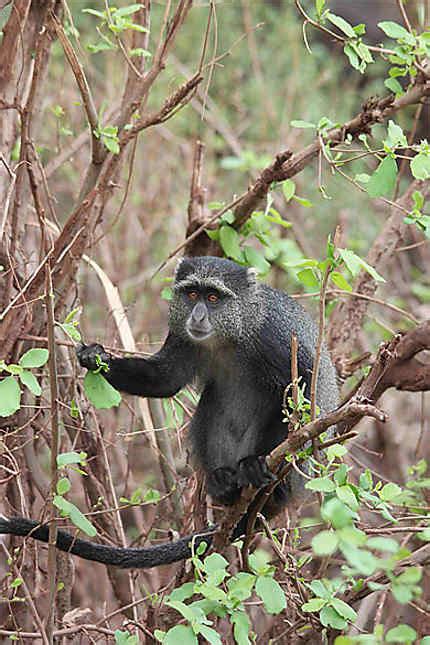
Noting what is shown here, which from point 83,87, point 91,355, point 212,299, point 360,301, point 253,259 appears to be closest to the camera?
point 91,355

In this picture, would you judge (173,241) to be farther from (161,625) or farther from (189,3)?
(161,625)

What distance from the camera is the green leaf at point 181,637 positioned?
2459 millimetres

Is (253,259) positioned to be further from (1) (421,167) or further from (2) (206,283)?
(1) (421,167)

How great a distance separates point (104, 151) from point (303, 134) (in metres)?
5.14

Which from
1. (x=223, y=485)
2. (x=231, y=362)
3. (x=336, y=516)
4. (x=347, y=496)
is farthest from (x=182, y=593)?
(x=231, y=362)

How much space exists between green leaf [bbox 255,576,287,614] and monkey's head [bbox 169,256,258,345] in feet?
5.00

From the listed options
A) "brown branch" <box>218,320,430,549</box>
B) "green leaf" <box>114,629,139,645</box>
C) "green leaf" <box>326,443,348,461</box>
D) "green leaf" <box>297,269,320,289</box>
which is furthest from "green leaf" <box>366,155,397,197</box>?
"green leaf" <box>114,629,139,645</box>

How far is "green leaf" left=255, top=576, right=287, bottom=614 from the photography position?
102 inches

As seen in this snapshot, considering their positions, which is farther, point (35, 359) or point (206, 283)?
point (206, 283)

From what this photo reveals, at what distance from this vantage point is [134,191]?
741cm

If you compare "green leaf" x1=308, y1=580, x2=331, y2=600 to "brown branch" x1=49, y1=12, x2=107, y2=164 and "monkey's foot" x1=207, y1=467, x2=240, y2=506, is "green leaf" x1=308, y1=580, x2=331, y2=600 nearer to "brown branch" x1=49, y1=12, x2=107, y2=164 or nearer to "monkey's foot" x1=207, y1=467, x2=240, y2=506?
"monkey's foot" x1=207, y1=467, x2=240, y2=506

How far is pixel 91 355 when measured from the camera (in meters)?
3.56

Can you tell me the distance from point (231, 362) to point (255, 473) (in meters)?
0.97

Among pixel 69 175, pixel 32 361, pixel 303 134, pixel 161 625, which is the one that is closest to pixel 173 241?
pixel 69 175
